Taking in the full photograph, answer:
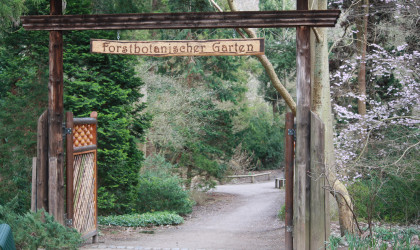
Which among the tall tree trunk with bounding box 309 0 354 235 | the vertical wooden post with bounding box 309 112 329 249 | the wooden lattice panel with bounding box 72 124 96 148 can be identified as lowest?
the vertical wooden post with bounding box 309 112 329 249

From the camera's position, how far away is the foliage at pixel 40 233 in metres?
5.93

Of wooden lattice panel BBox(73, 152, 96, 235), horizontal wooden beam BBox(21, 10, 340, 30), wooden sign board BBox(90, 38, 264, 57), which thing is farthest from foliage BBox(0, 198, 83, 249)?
horizontal wooden beam BBox(21, 10, 340, 30)

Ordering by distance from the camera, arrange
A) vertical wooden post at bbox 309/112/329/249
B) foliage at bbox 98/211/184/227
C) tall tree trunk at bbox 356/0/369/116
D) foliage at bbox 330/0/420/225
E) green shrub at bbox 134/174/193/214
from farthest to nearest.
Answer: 1. tall tree trunk at bbox 356/0/369/116
2. green shrub at bbox 134/174/193/214
3. foliage at bbox 98/211/184/227
4. foliage at bbox 330/0/420/225
5. vertical wooden post at bbox 309/112/329/249

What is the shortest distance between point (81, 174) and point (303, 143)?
3495 mm

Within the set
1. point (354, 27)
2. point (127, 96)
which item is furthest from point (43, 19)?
point (354, 27)

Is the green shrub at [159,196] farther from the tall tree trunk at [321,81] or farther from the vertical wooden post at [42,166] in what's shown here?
the vertical wooden post at [42,166]

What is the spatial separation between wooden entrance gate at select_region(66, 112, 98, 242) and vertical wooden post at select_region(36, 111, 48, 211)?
1.04 ft

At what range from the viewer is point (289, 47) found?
1709 cm

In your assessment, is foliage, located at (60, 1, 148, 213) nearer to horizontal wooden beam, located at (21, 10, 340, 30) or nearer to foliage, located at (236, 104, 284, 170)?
horizontal wooden beam, located at (21, 10, 340, 30)

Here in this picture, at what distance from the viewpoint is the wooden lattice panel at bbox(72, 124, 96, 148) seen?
721cm

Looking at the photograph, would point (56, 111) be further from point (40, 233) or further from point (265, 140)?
point (265, 140)

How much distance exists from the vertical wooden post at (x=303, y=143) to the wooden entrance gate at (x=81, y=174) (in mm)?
3297

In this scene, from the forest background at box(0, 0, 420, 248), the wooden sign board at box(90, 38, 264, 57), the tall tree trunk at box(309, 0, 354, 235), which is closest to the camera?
the wooden sign board at box(90, 38, 264, 57)

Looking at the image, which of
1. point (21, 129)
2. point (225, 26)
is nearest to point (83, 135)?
point (21, 129)
